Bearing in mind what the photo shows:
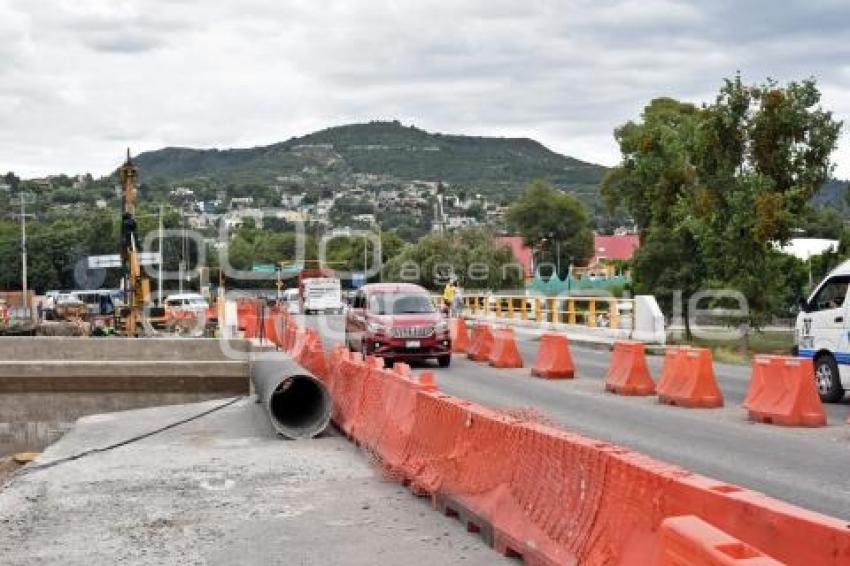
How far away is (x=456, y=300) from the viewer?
45125 mm

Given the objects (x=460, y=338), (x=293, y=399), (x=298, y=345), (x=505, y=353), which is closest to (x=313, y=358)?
(x=293, y=399)

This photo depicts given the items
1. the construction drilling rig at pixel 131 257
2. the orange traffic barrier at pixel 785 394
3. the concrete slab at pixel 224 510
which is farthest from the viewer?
the construction drilling rig at pixel 131 257

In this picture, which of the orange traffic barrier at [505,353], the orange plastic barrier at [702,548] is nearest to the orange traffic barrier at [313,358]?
the orange traffic barrier at [505,353]

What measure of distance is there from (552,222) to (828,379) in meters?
91.6

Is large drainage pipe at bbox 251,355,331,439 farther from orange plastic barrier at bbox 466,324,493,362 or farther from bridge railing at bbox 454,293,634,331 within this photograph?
bridge railing at bbox 454,293,634,331

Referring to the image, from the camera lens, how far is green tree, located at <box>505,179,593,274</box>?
4186 inches

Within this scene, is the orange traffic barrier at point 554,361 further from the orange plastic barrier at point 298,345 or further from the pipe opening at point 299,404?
the pipe opening at point 299,404

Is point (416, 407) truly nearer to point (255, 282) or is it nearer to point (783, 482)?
point (783, 482)

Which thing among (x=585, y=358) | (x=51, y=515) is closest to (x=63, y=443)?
(x=51, y=515)

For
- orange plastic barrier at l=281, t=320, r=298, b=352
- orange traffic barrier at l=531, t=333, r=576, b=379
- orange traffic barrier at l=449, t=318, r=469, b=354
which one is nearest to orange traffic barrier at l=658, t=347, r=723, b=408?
orange traffic barrier at l=531, t=333, r=576, b=379

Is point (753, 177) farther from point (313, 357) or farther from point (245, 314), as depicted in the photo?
point (245, 314)

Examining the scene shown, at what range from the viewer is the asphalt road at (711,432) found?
9.81 m

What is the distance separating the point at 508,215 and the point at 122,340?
276 feet

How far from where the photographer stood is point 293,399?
53.8 feet
